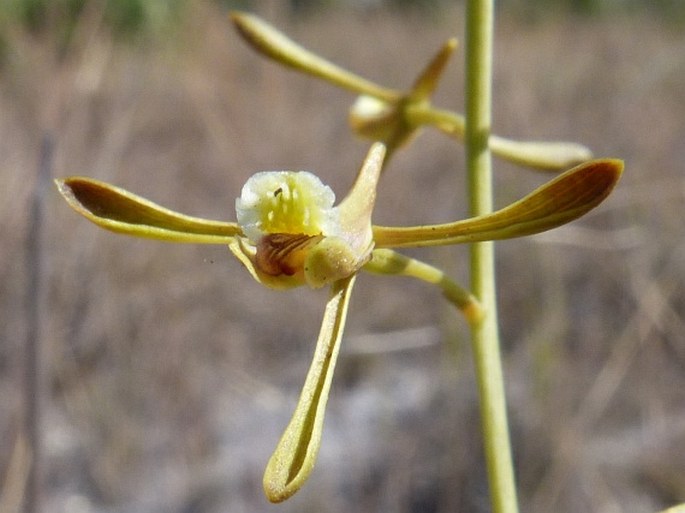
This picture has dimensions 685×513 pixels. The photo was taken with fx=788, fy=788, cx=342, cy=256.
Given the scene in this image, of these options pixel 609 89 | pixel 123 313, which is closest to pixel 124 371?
pixel 123 313

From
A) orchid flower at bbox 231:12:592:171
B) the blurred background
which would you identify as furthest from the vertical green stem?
the blurred background

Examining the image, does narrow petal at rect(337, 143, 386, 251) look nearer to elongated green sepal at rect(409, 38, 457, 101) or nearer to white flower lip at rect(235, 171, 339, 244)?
white flower lip at rect(235, 171, 339, 244)

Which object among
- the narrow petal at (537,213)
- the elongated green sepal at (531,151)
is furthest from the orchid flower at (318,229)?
the elongated green sepal at (531,151)

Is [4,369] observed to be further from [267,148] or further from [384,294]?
[267,148]

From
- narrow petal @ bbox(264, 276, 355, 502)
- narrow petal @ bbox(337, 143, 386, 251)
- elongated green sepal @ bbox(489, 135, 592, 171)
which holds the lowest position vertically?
narrow petal @ bbox(264, 276, 355, 502)

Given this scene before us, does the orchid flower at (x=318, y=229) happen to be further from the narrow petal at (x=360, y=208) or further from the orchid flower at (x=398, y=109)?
the orchid flower at (x=398, y=109)
